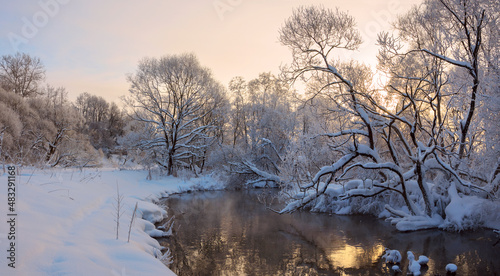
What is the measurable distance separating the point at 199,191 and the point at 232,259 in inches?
649

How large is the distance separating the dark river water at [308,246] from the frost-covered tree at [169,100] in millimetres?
14187

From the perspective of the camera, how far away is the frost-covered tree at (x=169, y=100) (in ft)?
87.9

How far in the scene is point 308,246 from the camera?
32.4ft

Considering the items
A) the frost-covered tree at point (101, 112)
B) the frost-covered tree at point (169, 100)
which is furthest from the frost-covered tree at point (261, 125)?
the frost-covered tree at point (101, 112)

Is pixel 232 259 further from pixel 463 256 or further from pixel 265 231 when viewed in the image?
pixel 463 256

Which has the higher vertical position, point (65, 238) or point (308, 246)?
point (65, 238)

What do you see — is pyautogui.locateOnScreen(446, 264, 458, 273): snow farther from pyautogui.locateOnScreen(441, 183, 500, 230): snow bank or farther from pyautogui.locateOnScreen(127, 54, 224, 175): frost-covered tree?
pyautogui.locateOnScreen(127, 54, 224, 175): frost-covered tree

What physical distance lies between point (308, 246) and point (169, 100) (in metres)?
20.6

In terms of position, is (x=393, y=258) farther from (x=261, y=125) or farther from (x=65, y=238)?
(x=261, y=125)

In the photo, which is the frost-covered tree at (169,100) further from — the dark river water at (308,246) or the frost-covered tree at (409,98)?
the frost-covered tree at (409,98)

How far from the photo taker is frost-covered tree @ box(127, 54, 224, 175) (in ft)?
87.9

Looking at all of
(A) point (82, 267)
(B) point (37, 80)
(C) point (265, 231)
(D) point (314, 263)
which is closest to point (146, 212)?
(C) point (265, 231)

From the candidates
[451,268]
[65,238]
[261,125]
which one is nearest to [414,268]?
[451,268]

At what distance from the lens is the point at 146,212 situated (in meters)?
11.9
